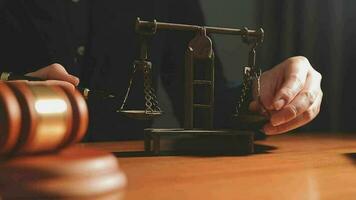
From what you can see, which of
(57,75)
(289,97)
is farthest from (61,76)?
(289,97)

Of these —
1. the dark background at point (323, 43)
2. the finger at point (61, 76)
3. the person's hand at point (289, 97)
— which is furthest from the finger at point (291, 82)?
Answer: the dark background at point (323, 43)

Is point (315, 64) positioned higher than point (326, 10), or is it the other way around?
point (326, 10)

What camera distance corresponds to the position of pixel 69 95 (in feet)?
2.28

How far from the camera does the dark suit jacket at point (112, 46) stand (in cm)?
172

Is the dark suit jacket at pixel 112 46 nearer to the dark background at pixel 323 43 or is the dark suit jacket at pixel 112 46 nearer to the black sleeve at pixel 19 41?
the black sleeve at pixel 19 41

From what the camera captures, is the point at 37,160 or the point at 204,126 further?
the point at 204,126

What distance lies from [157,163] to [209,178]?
0.55ft

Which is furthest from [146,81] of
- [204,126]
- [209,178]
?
[209,178]

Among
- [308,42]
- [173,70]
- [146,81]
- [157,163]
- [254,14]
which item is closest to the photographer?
[157,163]

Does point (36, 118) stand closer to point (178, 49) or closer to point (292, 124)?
point (292, 124)

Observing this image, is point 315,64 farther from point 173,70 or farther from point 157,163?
point 157,163

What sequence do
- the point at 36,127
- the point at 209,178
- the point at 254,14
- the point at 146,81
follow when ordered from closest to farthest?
the point at 36,127, the point at 209,178, the point at 146,81, the point at 254,14

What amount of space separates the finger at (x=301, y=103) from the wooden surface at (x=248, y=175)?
0.24 ft

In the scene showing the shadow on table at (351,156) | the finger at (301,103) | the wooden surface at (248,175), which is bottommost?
the shadow on table at (351,156)
